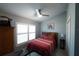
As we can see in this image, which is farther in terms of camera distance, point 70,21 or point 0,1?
point 70,21

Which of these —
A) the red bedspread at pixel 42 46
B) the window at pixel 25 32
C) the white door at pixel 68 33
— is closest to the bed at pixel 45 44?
the red bedspread at pixel 42 46

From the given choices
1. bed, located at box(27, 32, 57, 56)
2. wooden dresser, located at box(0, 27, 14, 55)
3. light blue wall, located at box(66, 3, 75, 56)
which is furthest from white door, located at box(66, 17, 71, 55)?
wooden dresser, located at box(0, 27, 14, 55)

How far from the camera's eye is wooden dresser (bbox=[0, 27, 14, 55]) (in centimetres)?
147

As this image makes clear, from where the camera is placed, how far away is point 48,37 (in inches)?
63.2

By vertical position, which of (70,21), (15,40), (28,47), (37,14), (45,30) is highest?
(37,14)

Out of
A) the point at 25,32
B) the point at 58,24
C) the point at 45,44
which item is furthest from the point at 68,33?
the point at 25,32

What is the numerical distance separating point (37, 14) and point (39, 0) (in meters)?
0.24

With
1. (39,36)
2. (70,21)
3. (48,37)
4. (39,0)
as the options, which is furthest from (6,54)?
(70,21)

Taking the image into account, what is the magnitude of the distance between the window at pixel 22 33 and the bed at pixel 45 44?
0.47ft

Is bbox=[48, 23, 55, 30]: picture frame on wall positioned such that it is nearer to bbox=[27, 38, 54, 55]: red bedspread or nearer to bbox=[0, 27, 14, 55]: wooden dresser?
bbox=[27, 38, 54, 55]: red bedspread

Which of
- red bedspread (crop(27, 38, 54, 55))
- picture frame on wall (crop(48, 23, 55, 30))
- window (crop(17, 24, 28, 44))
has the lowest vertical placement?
red bedspread (crop(27, 38, 54, 55))

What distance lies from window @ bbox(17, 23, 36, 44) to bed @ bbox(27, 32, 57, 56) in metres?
0.11

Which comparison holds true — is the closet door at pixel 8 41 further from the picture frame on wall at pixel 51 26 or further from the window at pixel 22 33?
the picture frame on wall at pixel 51 26

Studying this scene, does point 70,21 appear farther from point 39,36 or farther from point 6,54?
point 6,54
